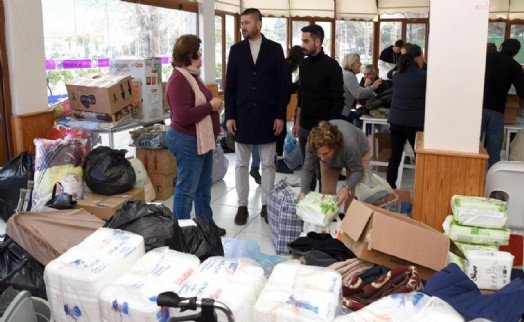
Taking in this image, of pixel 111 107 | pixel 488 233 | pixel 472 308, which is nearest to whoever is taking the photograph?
pixel 472 308

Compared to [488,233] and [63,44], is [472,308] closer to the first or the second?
[488,233]

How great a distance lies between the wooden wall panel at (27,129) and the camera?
4.27 metres

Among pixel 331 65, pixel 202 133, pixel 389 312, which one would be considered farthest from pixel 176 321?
pixel 331 65

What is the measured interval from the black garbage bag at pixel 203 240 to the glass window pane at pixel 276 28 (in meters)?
8.23

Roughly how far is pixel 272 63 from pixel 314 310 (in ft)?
8.98

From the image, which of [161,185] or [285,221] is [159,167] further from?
[285,221]

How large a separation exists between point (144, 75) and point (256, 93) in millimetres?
1638

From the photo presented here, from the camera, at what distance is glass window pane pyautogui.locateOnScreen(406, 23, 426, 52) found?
397 inches

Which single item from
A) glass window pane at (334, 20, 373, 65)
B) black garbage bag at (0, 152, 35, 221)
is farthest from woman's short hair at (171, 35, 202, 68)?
glass window pane at (334, 20, 373, 65)

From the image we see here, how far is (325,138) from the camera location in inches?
124

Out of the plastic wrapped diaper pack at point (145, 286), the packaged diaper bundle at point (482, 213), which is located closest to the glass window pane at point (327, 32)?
the packaged diaper bundle at point (482, 213)

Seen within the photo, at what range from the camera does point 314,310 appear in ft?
4.49

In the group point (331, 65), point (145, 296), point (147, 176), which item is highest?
point (331, 65)

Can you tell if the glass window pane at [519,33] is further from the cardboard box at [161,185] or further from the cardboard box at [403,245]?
the cardboard box at [403,245]
